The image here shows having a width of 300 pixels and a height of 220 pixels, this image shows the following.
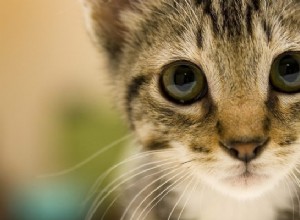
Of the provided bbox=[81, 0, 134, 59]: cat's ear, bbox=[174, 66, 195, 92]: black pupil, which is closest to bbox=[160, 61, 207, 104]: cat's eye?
bbox=[174, 66, 195, 92]: black pupil

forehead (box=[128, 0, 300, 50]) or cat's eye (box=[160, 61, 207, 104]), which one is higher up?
forehead (box=[128, 0, 300, 50])

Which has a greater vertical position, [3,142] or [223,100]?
[3,142]

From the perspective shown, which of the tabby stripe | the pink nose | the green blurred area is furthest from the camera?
the green blurred area

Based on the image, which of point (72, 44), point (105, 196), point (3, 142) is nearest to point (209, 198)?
→ point (105, 196)

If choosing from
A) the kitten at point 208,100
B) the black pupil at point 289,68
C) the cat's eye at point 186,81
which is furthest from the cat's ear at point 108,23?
the black pupil at point 289,68

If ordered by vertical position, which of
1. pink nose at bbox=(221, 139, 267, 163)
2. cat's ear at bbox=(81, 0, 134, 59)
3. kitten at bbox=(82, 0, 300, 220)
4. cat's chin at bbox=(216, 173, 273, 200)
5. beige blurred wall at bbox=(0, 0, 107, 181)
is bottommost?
cat's chin at bbox=(216, 173, 273, 200)

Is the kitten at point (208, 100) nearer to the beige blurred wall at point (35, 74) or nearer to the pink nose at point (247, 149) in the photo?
the pink nose at point (247, 149)

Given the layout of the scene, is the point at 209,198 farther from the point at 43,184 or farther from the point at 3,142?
the point at 3,142

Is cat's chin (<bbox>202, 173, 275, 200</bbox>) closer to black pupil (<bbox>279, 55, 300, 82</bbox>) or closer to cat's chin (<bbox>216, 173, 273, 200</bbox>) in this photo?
cat's chin (<bbox>216, 173, 273, 200</bbox>)

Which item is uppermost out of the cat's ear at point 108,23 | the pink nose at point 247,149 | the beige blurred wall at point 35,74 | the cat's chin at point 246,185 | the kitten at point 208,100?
the beige blurred wall at point 35,74
